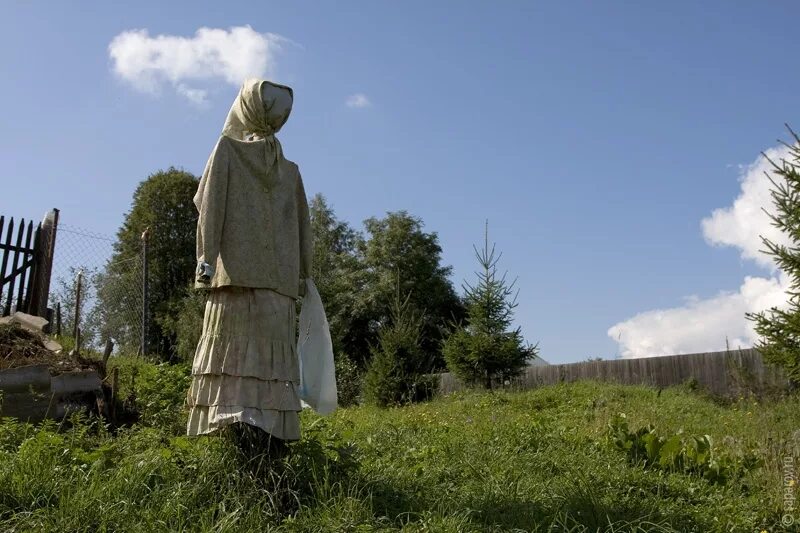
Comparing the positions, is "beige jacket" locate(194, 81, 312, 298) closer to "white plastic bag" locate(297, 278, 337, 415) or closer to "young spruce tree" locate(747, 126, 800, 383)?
"white plastic bag" locate(297, 278, 337, 415)

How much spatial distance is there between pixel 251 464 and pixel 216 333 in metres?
0.77

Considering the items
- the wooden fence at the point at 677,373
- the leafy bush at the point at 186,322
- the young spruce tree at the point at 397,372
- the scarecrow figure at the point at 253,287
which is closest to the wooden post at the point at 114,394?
the scarecrow figure at the point at 253,287

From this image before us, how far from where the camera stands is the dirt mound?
7867 millimetres

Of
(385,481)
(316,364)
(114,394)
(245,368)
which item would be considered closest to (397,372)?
(114,394)

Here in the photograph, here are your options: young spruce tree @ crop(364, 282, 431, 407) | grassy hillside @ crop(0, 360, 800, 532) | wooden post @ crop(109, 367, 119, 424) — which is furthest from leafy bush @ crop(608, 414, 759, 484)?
young spruce tree @ crop(364, 282, 431, 407)

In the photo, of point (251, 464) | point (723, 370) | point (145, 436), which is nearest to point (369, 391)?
point (723, 370)

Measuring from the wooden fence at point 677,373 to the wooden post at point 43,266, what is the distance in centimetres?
898

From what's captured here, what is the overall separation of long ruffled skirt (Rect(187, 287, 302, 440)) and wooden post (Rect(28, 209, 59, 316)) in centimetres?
842

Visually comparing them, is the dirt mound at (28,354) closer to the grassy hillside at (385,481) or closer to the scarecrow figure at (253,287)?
the grassy hillside at (385,481)

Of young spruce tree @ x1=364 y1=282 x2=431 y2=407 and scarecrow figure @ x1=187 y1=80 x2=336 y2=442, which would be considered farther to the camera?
young spruce tree @ x1=364 y1=282 x2=431 y2=407

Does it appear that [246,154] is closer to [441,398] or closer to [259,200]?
[259,200]

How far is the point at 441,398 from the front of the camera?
16156 millimetres

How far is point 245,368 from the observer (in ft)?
14.5

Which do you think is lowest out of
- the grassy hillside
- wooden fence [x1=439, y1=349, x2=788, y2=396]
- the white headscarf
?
the grassy hillside
